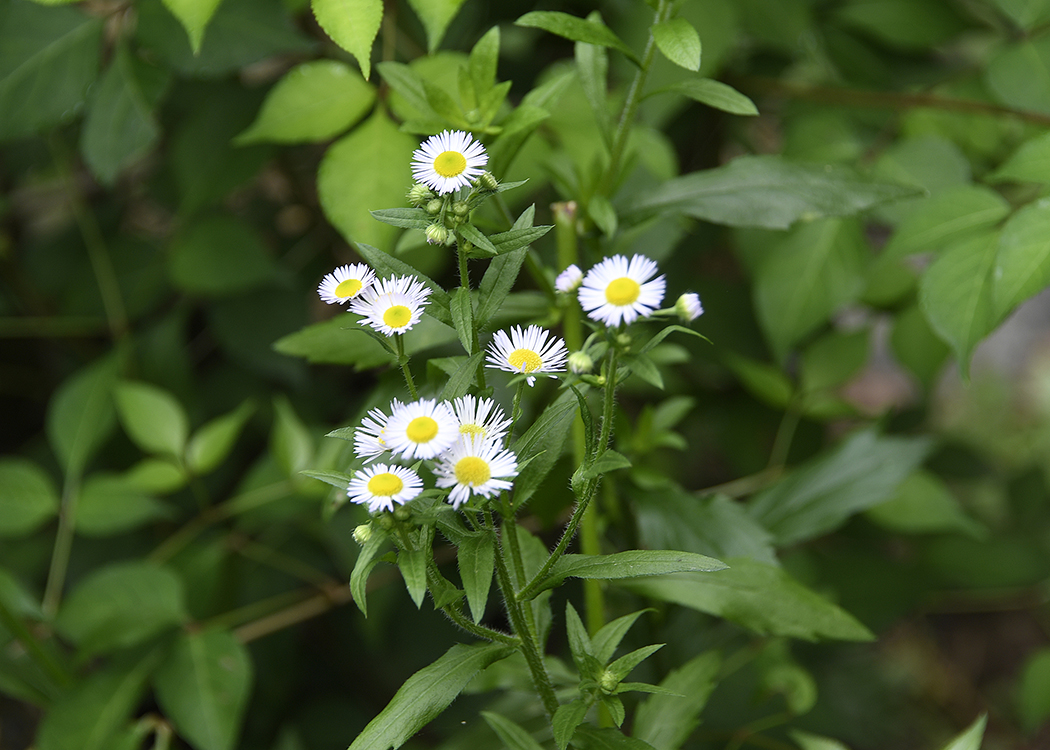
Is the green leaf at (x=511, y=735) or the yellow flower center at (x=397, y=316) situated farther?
the green leaf at (x=511, y=735)

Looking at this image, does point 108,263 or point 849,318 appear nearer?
point 108,263

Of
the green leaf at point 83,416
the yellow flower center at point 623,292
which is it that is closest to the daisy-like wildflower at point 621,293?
the yellow flower center at point 623,292

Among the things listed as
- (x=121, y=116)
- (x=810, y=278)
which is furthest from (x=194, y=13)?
(x=810, y=278)

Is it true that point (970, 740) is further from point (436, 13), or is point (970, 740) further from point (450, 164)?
point (436, 13)

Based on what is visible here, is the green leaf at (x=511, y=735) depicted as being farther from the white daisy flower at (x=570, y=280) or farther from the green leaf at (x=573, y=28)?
the green leaf at (x=573, y=28)

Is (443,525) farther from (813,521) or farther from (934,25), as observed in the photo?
(934,25)

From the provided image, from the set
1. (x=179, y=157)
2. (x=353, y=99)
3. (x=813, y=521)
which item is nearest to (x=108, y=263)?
(x=179, y=157)

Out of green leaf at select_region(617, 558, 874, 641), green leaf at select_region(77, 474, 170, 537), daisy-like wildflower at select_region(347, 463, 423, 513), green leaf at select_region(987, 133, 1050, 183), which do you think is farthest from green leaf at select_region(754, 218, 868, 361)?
green leaf at select_region(77, 474, 170, 537)
